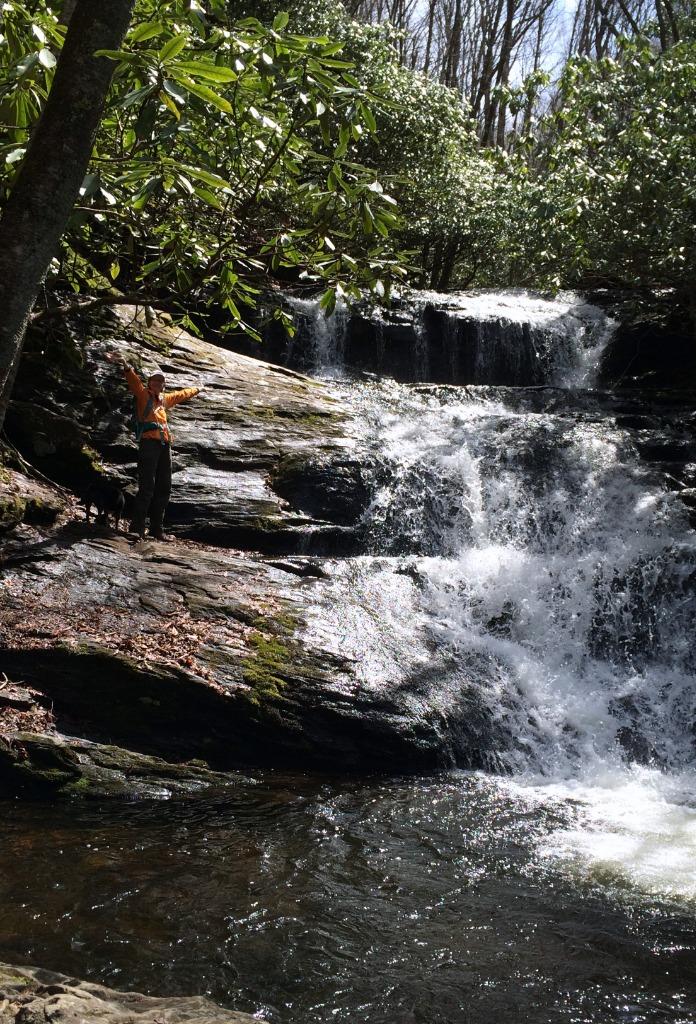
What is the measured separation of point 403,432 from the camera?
11.5 meters

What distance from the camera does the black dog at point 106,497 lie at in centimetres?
932

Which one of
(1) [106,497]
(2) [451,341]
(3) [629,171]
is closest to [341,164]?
(1) [106,497]

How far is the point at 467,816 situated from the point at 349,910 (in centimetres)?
165

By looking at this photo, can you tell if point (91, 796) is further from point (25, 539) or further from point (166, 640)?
Answer: point (25, 539)

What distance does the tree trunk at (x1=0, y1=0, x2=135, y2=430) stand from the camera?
8.91ft

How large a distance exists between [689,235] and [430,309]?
4.53 m

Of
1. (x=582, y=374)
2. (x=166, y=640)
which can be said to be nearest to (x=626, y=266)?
(x=582, y=374)

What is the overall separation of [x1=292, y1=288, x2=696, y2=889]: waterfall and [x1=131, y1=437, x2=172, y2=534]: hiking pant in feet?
6.24

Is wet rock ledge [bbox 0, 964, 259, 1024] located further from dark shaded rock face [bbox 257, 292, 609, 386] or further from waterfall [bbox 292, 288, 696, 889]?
dark shaded rock face [bbox 257, 292, 609, 386]

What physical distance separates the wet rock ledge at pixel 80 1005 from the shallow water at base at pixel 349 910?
2.68 ft

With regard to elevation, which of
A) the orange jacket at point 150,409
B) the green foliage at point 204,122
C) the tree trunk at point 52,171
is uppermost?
the green foliage at point 204,122

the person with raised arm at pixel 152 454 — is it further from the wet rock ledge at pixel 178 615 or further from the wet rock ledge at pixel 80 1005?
the wet rock ledge at pixel 80 1005

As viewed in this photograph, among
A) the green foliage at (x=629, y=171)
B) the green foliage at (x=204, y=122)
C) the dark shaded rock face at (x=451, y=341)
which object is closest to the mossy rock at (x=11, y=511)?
the green foliage at (x=204, y=122)

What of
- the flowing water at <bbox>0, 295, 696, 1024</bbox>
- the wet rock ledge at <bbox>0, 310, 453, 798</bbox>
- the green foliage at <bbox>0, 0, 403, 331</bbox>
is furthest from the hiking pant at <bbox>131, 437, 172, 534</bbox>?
the flowing water at <bbox>0, 295, 696, 1024</bbox>
